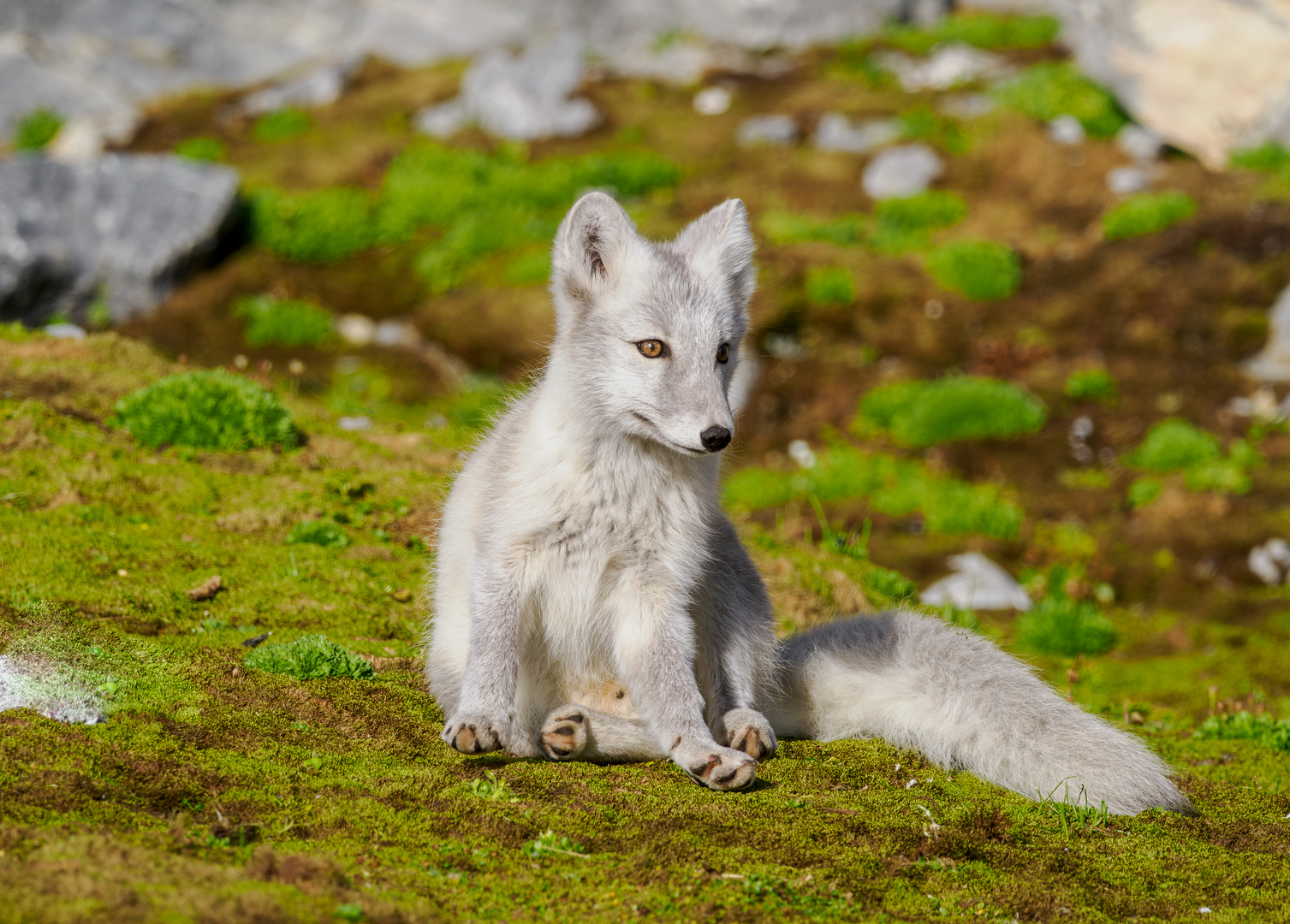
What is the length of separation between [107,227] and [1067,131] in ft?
50.9

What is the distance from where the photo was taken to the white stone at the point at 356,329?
16.2 meters

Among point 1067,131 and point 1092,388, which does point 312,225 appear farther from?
point 1067,131

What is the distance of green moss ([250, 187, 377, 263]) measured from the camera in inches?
691

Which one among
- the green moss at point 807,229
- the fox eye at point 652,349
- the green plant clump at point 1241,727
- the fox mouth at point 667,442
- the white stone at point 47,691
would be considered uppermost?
the fox eye at point 652,349

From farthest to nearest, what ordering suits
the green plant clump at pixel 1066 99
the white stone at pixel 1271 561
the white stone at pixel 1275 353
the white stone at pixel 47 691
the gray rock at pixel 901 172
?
the green plant clump at pixel 1066 99, the gray rock at pixel 901 172, the white stone at pixel 1275 353, the white stone at pixel 1271 561, the white stone at pixel 47 691

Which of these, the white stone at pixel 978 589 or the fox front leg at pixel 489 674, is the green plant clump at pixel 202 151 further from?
the fox front leg at pixel 489 674

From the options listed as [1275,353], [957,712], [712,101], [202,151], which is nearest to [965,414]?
[1275,353]

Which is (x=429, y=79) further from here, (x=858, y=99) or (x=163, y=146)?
(x=858, y=99)

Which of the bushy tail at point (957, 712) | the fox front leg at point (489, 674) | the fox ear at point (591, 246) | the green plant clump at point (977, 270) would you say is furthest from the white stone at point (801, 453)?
the fox front leg at point (489, 674)

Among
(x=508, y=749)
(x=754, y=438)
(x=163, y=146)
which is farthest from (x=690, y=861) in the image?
(x=163, y=146)

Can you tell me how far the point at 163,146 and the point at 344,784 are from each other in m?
20.8

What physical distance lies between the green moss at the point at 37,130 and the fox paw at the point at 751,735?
2198 centimetres

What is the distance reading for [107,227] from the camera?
53.1ft

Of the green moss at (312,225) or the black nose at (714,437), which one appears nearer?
the black nose at (714,437)
